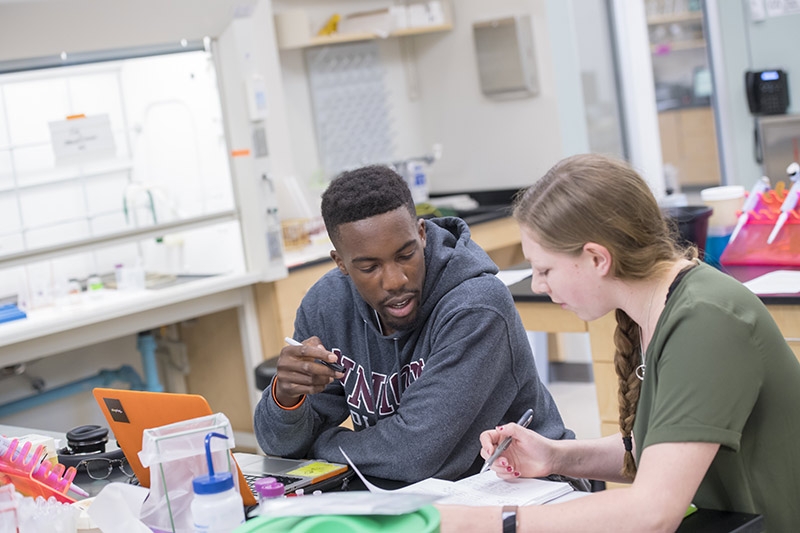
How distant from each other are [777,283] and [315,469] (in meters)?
1.55

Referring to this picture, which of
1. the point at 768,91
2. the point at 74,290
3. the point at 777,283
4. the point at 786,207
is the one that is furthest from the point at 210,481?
the point at 768,91

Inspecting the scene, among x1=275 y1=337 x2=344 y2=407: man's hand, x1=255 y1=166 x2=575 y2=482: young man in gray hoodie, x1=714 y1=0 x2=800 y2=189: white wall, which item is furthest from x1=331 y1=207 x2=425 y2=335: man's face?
x1=714 y1=0 x2=800 y2=189: white wall

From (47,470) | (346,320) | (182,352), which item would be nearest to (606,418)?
(346,320)

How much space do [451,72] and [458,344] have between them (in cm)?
358

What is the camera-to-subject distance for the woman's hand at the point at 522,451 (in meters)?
1.55

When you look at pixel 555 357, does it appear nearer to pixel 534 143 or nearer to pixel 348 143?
pixel 534 143

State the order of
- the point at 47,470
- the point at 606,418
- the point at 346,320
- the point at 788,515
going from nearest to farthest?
the point at 788,515, the point at 47,470, the point at 346,320, the point at 606,418

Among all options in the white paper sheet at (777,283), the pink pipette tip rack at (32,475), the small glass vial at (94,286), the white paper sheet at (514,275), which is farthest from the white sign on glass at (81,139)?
the white paper sheet at (777,283)

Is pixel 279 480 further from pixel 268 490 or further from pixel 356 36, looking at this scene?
pixel 356 36

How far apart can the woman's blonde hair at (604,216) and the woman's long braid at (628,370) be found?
0.14 m

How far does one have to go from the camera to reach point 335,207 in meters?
1.79

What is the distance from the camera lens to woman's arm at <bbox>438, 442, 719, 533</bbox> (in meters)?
1.24

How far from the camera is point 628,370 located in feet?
5.12

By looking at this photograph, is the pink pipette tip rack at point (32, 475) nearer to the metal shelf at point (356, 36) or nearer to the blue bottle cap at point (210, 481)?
the blue bottle cap at point (210, 481)
